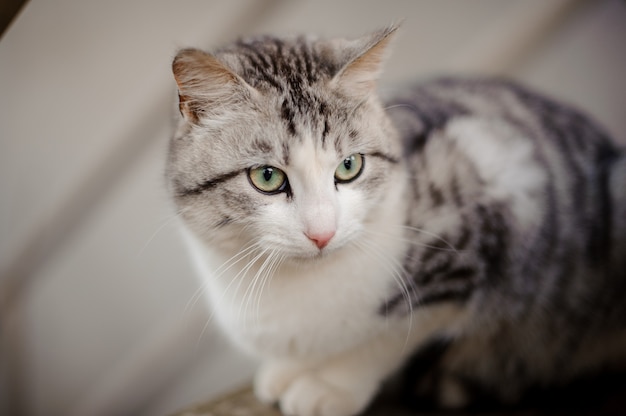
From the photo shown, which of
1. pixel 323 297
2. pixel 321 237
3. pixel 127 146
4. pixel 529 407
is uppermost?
pixel 127 146

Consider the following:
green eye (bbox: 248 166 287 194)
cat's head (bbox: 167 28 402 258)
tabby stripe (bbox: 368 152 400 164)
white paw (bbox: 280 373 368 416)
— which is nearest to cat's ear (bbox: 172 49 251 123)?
cat's head (bbox: 167 28 402 258)

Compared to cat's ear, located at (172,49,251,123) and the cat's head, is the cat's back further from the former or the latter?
cat's ear, located at (172,49,251,123)

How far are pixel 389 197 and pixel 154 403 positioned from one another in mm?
877

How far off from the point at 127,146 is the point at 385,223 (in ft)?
1.89

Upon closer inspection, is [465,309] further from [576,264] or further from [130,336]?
[130,336]

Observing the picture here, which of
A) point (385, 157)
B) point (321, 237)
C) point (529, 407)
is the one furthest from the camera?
point (529, 407)

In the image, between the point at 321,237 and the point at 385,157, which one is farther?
the point at 385,157

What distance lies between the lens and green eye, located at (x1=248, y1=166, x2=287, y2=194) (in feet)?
2.32

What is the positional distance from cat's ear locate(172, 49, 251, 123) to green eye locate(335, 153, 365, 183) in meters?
0.17

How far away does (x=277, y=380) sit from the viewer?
3.18 ft

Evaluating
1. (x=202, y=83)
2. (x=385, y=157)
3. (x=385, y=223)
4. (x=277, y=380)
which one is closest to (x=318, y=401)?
(x=277, y=380)

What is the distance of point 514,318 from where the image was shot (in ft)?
3.03

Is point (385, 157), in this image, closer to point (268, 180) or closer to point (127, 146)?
point (268, 180)

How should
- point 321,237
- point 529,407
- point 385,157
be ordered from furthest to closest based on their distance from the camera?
point 529,407 → point 385,157 → point 321,237
